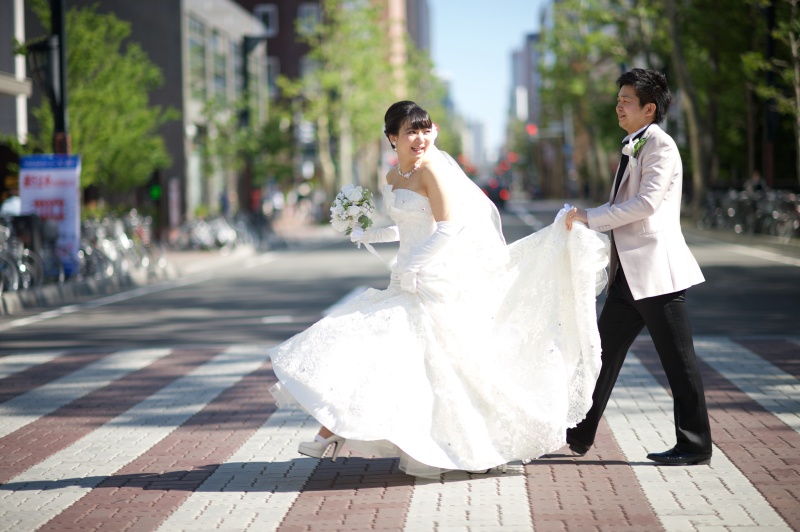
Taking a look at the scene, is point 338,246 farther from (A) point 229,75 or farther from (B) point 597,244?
(B) point 597,244

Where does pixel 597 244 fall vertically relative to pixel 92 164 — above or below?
below

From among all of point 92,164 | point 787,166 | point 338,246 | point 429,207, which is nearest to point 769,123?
point 787,166

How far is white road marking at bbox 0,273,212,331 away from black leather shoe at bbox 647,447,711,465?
9015 millimetres

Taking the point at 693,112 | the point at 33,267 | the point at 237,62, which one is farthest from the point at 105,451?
the point at 237,62

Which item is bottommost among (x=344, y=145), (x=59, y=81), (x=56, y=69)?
(x=59, y=81)

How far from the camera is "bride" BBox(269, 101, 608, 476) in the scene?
14.9ft

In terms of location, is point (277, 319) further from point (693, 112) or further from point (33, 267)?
point (693, 112)

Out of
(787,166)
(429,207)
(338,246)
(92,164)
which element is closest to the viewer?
(429,207)

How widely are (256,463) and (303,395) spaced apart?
0.81 m

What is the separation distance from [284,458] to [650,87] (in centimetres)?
283

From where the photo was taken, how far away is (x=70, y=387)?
24.9 ft

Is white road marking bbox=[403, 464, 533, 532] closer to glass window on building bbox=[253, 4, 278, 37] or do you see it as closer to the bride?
the bride

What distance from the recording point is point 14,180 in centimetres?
2031

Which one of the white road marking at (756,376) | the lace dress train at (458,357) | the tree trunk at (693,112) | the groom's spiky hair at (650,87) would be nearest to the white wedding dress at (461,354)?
the lace dress train at (458,357)
